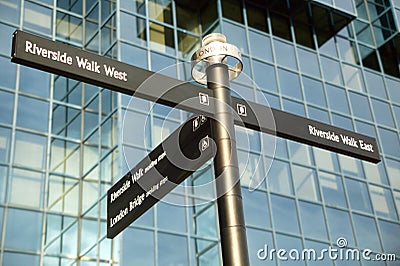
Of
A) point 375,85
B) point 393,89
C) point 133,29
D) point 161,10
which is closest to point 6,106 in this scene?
point 133,29

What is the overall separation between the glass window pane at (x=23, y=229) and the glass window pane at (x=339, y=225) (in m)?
8.62

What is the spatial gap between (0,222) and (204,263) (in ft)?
17.5

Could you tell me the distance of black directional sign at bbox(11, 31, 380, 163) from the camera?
5.23m

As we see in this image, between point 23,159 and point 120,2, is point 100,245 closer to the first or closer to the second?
point 23,159

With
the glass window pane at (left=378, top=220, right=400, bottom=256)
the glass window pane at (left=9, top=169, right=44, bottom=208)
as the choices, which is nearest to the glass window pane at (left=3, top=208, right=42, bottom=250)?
the glass window pane at (left=9, top=169, right=44, bottom=208)

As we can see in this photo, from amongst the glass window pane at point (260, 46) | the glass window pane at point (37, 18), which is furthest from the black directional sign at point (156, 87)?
the glass window pane at point (37, 18)

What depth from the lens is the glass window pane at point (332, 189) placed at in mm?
19875

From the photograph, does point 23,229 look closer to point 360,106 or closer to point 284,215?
point 284,215

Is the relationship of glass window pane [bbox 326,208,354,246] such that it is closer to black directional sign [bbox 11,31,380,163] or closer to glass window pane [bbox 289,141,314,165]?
glass window pane [bbox 289,141,314,165]

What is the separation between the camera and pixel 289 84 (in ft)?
70.3

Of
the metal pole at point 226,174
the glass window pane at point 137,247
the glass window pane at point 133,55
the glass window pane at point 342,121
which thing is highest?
the glass window pane at point 133,55

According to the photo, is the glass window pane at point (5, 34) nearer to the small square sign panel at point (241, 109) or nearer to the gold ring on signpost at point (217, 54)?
the gold ring on signpost at point (217, 54)

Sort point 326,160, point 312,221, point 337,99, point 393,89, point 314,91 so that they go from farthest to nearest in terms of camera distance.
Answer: point 393,89
point 337,99
point 314,91
point 326,160
point 312,221

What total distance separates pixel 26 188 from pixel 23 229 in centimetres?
121
